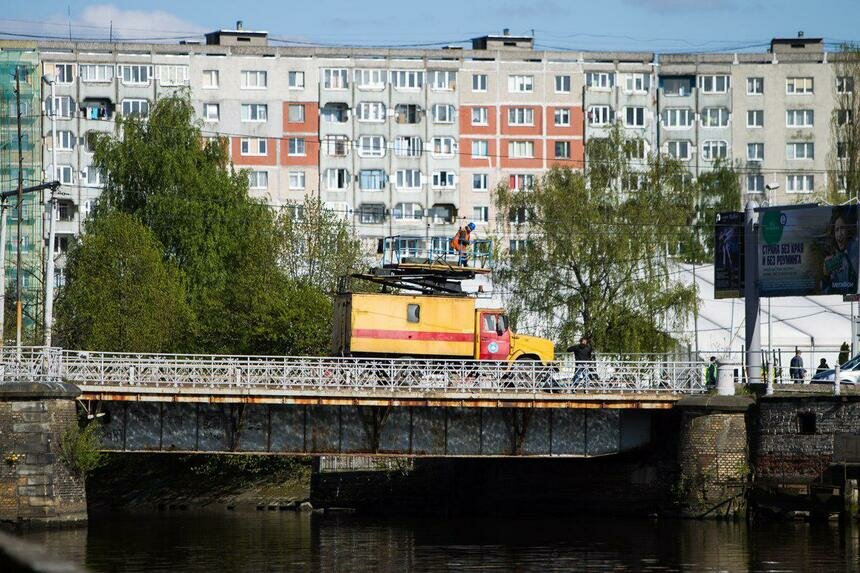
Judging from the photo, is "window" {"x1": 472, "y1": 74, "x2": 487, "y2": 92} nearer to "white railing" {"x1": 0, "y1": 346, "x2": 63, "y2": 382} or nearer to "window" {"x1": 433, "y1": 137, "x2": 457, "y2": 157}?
"window" {"x1": 433, "y1": 137, "x2": 457, "y2": 157}

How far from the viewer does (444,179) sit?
117938mm

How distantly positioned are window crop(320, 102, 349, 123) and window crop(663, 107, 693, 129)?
24001 mm

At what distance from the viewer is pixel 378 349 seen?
191 feet

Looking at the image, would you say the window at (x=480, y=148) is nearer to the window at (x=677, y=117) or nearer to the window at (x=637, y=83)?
the window at (x=637, y=83)

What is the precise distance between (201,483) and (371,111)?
177 feet

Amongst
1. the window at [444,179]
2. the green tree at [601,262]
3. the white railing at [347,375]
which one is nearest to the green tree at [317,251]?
the green tree at [601,262]

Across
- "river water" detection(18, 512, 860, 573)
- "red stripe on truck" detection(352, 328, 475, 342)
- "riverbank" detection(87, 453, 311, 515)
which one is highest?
"red stripe on truck" detection(352, 328, 475, 342)

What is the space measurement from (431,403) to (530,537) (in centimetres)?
569

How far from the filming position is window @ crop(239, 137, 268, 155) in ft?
379

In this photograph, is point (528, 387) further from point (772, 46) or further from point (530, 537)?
point (772, 46)

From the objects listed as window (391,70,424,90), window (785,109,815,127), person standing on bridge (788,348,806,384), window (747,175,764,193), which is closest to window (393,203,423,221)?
window (391,70,424,90)

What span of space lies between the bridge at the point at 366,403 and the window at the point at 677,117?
6753 centimetres

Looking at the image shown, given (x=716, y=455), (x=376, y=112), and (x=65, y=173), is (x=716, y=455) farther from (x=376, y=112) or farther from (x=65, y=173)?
(x=65, y=173)

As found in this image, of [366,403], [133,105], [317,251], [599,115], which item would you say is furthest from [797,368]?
[133,105]
